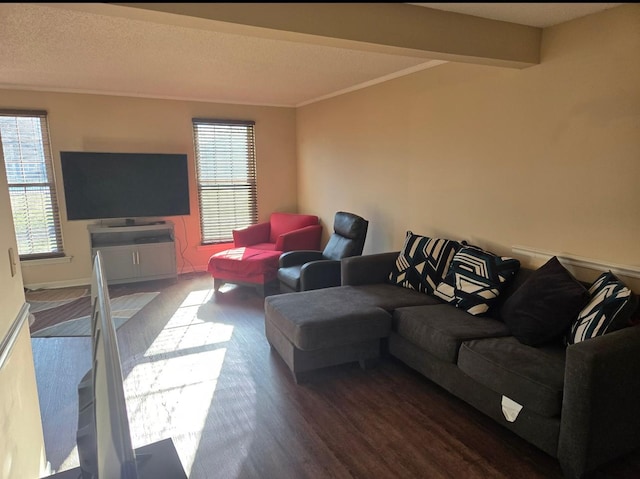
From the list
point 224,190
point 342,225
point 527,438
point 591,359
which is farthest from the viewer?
point 224,190

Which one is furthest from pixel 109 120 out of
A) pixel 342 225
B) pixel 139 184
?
pixel 342 225

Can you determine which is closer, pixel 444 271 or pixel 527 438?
pixel 527 438

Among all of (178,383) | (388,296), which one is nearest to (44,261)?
(178,383)

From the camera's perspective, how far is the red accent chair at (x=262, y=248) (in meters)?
4.63

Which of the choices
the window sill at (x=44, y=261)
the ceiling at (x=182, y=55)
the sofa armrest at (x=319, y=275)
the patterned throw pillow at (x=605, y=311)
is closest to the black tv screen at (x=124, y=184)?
the window sill at (x=44, y=261)

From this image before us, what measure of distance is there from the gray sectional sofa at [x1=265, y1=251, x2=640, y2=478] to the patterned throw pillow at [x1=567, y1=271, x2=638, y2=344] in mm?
97

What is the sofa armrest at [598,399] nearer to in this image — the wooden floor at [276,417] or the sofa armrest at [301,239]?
the wooden floor at [276,417]

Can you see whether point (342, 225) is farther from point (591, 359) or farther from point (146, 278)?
point (591, 359)

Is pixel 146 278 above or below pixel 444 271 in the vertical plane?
below

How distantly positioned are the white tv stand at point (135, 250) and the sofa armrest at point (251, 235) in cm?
81

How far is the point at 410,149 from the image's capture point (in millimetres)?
3932

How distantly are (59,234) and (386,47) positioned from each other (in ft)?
15.2

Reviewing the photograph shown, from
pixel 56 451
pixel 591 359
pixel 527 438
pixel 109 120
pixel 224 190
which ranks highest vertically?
pixel 109 120

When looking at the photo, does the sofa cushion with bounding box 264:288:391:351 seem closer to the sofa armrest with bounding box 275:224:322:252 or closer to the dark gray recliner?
the dark gray recliner
